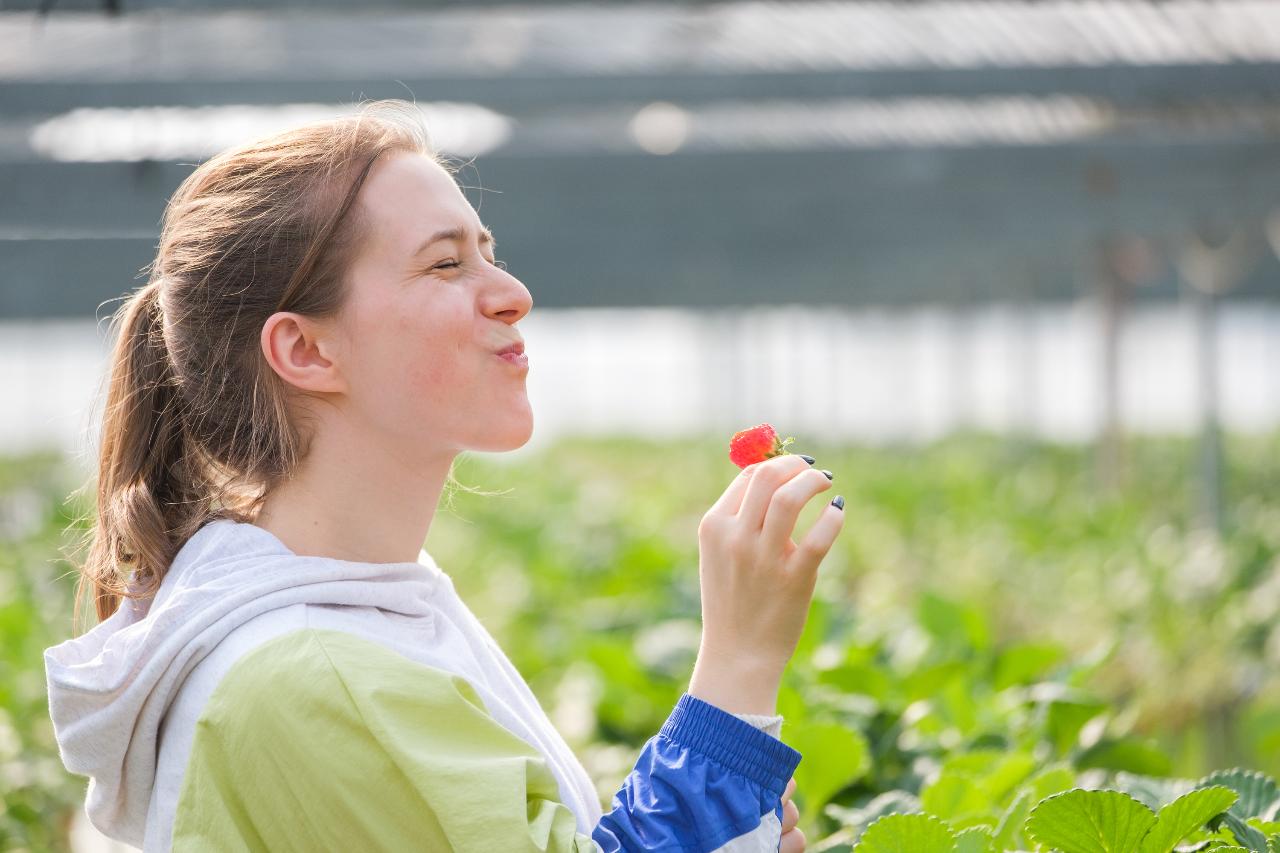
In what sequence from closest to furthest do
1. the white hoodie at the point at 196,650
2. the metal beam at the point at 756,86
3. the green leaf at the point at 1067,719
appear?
the white hoodie at the point at 196,650, the green leaf at the point at 1067,719, the metal beam at the point at 756,86

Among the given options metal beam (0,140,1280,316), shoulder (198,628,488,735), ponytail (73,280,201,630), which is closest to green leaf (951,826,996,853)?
shoulder (198,628,488,735)

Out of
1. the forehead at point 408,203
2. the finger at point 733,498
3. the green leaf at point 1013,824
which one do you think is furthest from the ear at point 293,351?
the green leaf at point 1013,824

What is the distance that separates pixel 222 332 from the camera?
5.23 feet

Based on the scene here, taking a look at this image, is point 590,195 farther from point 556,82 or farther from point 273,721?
point 273,721

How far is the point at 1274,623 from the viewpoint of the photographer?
5.54m

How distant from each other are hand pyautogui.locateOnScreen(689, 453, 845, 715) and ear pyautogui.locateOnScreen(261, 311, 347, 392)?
443mm

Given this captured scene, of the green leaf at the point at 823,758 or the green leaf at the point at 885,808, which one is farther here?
the green leaf at the point at 823,758

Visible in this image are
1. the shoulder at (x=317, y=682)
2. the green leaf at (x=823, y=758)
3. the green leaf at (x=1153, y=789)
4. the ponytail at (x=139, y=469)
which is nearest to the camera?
the shoulder at (x=317, y=682)

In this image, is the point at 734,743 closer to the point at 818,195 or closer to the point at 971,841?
the point at 971,841

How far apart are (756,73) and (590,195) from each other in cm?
89

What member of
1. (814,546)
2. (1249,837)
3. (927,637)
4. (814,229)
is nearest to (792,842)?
(814,546)

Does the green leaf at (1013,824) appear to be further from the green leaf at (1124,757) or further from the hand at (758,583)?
the green leaf at (1124,757)

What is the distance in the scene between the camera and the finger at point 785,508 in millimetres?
1416

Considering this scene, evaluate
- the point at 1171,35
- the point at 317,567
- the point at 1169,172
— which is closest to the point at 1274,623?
the point at 1169,172
